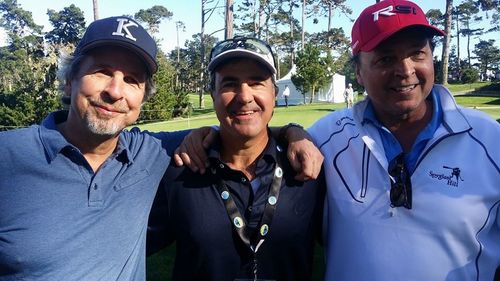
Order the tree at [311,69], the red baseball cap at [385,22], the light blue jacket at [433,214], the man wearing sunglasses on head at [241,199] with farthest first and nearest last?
the tree at [311,69] → the red baseball cap at [385,22] → the man wearing sunglasses on head at [241,199] → the light blue jacket at [433,214]

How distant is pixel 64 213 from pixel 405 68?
228 cm

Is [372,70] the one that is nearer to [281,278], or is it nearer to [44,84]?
[281,278]

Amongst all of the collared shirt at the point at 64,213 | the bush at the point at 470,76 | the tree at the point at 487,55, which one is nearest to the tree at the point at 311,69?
the bush at the point at 470,76

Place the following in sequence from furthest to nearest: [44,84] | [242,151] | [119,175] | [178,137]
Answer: [44,84] < [178,137] < [242,151] < [119,175]

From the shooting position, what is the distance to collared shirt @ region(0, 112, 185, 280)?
8.17 ft

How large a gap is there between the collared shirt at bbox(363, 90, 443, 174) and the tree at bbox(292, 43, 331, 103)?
40308 mm

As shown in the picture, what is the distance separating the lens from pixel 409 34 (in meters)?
3.01

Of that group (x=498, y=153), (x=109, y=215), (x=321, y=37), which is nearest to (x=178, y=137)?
(x=109, y=215)

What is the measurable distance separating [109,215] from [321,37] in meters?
87.7

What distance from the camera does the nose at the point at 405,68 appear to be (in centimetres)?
298

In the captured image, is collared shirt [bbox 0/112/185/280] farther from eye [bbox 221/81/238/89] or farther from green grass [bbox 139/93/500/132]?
green grass [bbox 139/93/500/132]

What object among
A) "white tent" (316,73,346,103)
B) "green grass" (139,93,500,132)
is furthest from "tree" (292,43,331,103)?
"green grass" (139,93,500,132)

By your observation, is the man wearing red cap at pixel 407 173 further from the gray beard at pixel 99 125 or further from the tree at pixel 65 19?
the tree at pixel 65 19

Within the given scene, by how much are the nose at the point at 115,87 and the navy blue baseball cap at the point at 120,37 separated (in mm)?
204
